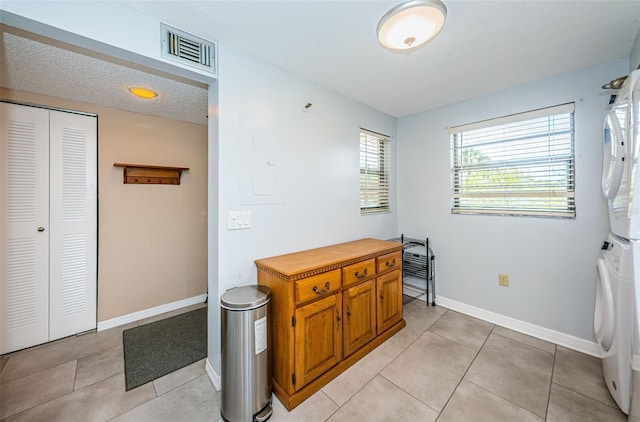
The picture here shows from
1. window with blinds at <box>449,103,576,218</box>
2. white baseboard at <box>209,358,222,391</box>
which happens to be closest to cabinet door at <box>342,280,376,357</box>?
white baseboard at <box>209,358,222,391</box>

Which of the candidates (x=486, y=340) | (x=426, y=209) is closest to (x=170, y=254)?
(x=426, y=209)

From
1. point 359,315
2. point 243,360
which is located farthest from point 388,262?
point 243,360

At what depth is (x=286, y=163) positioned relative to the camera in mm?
2156

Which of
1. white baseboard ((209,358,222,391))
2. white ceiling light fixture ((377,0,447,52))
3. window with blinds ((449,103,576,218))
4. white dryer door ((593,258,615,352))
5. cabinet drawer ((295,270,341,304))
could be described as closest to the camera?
white ceiling light fixture ((377,0,447,52))

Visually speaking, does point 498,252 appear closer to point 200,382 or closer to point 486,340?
point 486,340

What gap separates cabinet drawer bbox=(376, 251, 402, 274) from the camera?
89.6 inches

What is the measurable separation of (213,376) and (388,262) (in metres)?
1.74

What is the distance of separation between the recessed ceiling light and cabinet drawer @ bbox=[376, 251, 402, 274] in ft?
8.70

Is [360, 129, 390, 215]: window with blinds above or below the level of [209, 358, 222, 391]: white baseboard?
above

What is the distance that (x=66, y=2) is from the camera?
4.16ft

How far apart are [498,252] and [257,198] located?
100 inches

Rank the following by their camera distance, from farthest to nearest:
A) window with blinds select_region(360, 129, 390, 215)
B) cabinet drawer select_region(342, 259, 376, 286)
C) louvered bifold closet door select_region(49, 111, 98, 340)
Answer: window with blinds select_region(360, 129, 390, 215)
louvered bifold closet door select_region(49, 111, 98, 340)
cabinet drawer select_region(342, 259, 376, 286)

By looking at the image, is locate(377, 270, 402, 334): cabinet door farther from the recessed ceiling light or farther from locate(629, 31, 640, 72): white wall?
the recessed ceiling light

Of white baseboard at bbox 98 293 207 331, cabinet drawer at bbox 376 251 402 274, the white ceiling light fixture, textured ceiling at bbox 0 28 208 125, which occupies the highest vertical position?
textured ceiling at bbox 0 28 208 125
